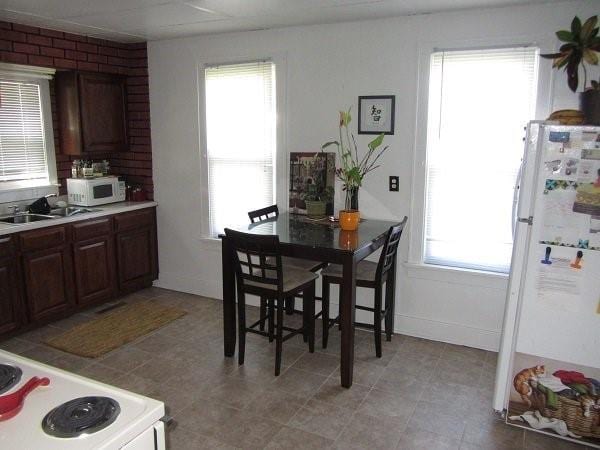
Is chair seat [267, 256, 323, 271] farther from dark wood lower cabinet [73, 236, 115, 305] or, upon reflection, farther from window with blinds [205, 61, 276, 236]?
dark wood lower cabinet [73, 236, 115, 305]

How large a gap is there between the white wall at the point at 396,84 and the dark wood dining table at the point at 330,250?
292mm

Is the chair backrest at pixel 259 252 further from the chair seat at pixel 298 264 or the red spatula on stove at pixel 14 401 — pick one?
the red spatula on stove at pixel 14 401

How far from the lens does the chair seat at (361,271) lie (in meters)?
3.42

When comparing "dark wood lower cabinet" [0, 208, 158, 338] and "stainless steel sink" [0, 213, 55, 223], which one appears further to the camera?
"stainless steel sink" [0, 213, 55, 223]

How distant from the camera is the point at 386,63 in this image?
3611mm

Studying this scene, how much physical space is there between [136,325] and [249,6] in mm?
Result: 2612

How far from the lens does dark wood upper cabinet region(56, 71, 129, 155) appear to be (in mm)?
4250

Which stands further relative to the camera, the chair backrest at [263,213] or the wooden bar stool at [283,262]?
the chair backrest at [263,213]

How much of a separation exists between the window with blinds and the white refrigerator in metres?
2.22

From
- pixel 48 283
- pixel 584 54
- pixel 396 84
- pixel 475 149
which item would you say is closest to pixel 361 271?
pixel 475 149

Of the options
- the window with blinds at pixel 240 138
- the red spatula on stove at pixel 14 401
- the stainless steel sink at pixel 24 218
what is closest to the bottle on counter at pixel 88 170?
the stainless steel sink at pixel 24 218

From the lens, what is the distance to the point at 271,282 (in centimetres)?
312

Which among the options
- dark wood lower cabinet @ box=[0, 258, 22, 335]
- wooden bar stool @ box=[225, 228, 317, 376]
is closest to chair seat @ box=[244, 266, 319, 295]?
wooden bar stool @ box=[225, 228, 317, 376]

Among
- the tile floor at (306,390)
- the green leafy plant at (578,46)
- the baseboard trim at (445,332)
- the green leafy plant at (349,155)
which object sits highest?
the green leafy plant at (578,46)
